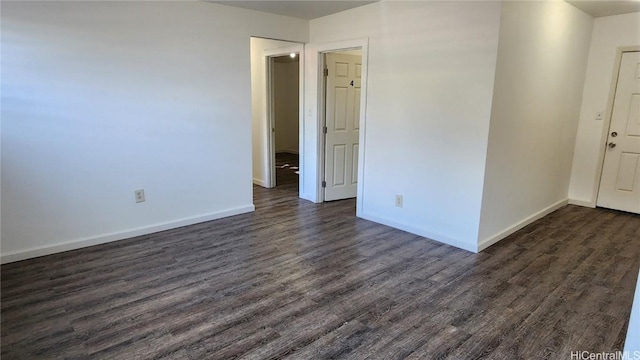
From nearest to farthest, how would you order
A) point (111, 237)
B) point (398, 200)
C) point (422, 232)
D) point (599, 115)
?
point (111, 237), point (422, 232), point (398, 200), point (599, 115)

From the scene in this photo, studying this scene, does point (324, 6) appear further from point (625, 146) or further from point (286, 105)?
point (286, 105)

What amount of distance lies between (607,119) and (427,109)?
2.95 meters

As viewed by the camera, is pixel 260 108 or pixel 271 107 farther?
pixel 260 108

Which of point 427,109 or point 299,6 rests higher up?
point 299,6

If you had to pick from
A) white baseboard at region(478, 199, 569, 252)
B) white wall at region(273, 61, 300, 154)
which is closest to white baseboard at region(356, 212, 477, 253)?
white baseboard at region(478, 199, 569, 252)

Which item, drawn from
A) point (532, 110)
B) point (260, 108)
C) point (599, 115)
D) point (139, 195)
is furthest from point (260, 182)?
point (599, 115)

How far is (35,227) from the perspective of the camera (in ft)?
10.7

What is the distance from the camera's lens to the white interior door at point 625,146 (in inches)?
185

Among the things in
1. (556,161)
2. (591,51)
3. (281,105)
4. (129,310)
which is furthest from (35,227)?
(281,105)

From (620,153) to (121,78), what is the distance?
591cm

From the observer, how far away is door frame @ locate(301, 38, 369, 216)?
165 inches

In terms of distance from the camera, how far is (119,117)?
353cm

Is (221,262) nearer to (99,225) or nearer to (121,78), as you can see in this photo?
(99,225)

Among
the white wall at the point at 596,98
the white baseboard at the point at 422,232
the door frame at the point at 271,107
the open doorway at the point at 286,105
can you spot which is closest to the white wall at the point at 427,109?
the white baseboard at the point at 422,232
